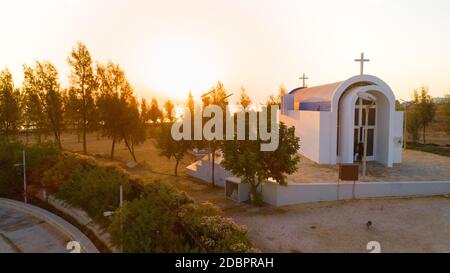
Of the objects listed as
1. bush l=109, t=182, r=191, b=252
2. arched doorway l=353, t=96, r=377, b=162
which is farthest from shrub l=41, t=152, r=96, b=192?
arched doorway l=353, t=96, r=377, b=162

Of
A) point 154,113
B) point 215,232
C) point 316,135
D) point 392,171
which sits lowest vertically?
point 215,232

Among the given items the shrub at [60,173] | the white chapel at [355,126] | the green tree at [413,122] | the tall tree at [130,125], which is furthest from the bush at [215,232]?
the green tree at [413,122]

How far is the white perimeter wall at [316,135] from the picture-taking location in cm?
2186

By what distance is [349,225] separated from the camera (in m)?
12.5

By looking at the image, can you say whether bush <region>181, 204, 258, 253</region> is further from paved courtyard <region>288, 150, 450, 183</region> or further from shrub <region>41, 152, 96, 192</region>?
paved courtyard <region>288, 150, 450, 183</region>

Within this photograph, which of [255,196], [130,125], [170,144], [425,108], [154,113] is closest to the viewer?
[255,196]

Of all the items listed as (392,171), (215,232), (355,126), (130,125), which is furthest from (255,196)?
(130,125)

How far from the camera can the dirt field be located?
1075 cm

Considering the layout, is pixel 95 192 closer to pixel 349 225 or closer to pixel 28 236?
pixel 28 236

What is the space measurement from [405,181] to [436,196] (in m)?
1.55

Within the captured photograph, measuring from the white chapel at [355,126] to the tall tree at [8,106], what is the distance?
25.4 meters

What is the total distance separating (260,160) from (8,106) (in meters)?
24.9
